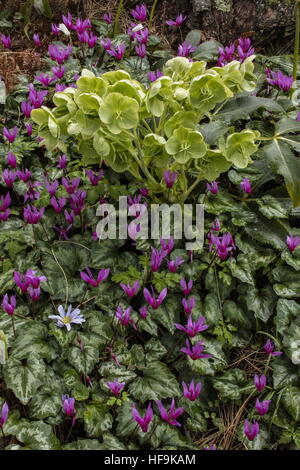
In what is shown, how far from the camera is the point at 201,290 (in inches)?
97.0

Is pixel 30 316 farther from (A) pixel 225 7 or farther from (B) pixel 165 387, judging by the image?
(A) pixel 225 7

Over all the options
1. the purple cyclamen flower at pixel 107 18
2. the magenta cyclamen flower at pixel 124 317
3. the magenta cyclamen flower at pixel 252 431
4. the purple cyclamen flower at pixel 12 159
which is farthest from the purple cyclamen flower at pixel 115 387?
the purple cyclamen flower at pixel 107 18

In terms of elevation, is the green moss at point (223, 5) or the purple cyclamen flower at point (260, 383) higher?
the green moss at point (223, 5)

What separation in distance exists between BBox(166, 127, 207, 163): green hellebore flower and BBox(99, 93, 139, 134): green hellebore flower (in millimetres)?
178

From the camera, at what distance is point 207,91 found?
2027 millimetres

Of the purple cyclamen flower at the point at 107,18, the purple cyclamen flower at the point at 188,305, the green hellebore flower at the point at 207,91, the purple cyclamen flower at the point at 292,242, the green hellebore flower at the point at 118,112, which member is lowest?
the purple cyclamen flower at the point at 188,305

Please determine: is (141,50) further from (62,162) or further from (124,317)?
(124,317)

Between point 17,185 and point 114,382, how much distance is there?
1.28 meters

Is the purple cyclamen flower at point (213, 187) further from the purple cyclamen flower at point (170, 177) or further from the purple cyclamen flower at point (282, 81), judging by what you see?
the purple cyclamen flower at point (282, 81)

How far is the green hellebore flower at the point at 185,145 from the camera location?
1999mm

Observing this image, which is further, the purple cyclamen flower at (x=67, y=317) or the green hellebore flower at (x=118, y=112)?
the purple cyclamen flower at (x=67, y=317)

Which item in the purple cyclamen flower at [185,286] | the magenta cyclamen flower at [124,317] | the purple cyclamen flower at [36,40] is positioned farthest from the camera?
the purple cyclamen flower at [36,40]

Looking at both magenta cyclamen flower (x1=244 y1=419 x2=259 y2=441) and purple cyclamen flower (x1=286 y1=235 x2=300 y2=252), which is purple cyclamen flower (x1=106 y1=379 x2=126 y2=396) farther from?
purple cyclamen flower (x1=286 y1=235 x2=300 y2=252)

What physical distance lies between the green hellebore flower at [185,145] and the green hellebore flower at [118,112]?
0.58 feet
